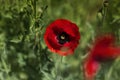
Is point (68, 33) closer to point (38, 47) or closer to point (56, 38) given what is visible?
point (56, 38)

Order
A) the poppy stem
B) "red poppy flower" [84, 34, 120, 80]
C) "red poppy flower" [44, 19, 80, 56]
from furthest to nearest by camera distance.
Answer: the poppy stem, "red poppy flower" [44, 19, 80, 56], "red poppy flower" [84, 34, 120, 80]

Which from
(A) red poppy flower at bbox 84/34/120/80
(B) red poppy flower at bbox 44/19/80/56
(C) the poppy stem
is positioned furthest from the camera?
(C) the poppy stem

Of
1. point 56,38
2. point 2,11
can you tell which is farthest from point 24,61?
point 56,38

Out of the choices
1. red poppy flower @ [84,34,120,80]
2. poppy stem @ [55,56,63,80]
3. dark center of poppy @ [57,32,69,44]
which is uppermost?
red poppy flower @ [84,34,120,80]

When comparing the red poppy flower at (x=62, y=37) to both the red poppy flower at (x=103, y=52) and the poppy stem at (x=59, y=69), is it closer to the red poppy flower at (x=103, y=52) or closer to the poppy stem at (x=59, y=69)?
the poppy stem at (x=59, y=69)

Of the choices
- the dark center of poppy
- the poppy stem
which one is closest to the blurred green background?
the poppy stem

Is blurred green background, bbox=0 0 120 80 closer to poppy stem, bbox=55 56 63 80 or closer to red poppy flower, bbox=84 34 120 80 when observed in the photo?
poppy stem, bbox=55 56 63 80
